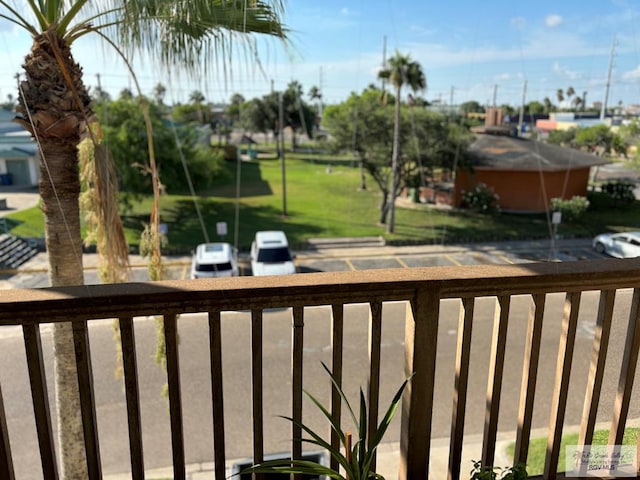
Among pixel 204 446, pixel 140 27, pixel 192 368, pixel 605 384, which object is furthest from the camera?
pixel 192 368

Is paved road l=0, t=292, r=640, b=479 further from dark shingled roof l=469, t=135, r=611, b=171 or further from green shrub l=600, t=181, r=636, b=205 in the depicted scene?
green shrub l=600, t=181, r=636, b=205

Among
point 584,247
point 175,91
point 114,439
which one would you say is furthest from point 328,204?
point 175,91

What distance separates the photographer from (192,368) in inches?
296

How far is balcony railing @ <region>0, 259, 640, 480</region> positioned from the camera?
4.99 ft

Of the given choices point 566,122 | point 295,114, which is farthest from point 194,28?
point 566,122

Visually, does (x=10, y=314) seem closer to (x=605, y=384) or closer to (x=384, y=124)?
(x=605, y=384)

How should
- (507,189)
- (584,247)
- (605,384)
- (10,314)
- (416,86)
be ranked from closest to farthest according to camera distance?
(10,314), (605,384), (584,247), (416,86), (507,189)

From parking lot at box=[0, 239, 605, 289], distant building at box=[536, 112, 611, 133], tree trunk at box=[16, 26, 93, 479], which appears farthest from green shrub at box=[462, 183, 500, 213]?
distant building at box=[536, 112, 611, 133]

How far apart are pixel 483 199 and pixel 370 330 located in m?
19.3

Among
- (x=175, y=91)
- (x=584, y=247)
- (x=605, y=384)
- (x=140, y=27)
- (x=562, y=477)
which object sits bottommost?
(x=584, y=247)

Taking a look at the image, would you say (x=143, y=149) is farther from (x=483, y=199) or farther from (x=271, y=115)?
(x=271, y=115)

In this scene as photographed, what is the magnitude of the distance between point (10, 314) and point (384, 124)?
17.8 meters

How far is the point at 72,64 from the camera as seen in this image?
3176mm

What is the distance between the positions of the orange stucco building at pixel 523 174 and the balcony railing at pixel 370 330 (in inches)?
735
